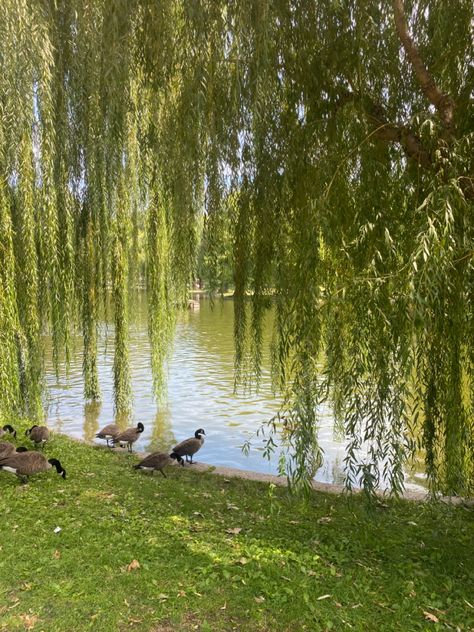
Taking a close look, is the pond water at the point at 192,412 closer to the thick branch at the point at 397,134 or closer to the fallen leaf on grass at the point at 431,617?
the thick branch at the point at 397,134

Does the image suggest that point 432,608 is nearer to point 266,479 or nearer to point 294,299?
point 294,299

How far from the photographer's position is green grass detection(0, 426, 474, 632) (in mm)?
3104

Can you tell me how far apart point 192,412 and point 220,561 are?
19.8ft

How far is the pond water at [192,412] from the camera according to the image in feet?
23.8

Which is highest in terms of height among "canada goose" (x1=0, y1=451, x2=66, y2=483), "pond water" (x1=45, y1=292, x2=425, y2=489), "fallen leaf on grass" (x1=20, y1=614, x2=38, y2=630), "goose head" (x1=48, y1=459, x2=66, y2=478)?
"canada goose" (x1=0, y1=451, x2=66, y2=483)

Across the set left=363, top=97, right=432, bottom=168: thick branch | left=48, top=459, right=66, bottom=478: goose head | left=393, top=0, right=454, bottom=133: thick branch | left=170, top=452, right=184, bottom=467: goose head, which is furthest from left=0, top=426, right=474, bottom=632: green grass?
left=393, top=0, right=454, bottom=133: thick branch

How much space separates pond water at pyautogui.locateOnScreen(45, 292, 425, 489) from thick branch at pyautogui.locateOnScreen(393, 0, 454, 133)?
2.08 m

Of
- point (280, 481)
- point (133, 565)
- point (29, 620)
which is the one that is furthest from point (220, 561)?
point (280, 481)

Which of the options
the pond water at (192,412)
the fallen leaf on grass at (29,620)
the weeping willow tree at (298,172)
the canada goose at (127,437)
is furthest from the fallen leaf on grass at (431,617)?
the canada goose at (127,437)

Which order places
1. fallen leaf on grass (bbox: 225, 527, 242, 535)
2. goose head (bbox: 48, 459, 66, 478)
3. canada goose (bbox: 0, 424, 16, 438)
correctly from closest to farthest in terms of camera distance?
1. fallen leaf on grass (bbox: 225, 527, 242, 535)
2. goose head (bbox: 48, 459, 66, 478)
3. canada goose (bbox: 0, 424, 16, 438)

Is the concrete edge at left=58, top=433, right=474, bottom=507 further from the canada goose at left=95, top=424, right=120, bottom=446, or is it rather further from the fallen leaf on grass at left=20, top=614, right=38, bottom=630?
the fallen leaf on grass at left=20, top=614, right=38, bottom=630

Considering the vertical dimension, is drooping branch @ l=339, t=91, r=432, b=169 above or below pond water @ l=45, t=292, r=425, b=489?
above

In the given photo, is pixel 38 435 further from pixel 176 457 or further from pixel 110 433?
pixel 176 457

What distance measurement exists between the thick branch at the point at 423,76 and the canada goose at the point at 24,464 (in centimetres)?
497
